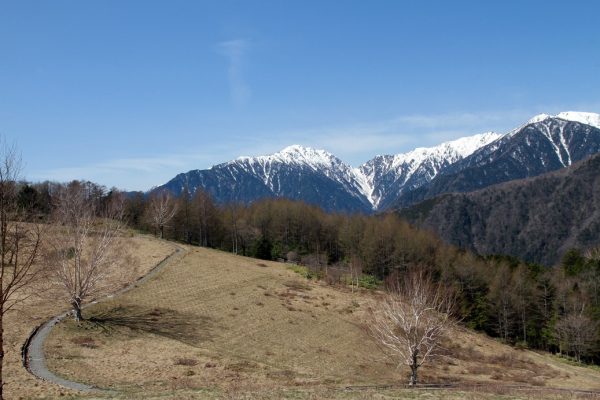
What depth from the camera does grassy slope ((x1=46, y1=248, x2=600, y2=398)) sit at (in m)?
33.4

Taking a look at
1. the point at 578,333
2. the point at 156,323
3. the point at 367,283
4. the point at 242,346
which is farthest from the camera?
the point at 367,283

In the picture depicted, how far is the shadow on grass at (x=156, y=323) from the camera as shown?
151ft

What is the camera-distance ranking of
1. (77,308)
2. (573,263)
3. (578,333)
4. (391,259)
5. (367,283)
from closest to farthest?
(77,308) → (578,333) → (367,283) → (391,259) → (573,263)

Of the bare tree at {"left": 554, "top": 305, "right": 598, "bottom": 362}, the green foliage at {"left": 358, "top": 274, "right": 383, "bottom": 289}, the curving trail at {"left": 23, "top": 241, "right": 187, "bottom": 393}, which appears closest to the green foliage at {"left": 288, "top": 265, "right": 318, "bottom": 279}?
the green foliage at {"left": 358, "top": 274, "right": 383, "bottom": 289}

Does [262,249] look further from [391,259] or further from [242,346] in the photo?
[242,346]

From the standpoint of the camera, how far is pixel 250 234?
13425 cm

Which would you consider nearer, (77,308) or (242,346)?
(77,308)

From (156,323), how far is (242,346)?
378 inches

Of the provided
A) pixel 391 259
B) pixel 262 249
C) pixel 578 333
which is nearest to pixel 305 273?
pixel 262 249

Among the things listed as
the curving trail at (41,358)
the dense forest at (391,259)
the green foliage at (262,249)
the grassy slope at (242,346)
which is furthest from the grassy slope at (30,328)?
the green foliage at (262,249)

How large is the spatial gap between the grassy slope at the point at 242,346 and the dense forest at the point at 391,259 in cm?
1565

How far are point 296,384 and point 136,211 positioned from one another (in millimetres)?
113920

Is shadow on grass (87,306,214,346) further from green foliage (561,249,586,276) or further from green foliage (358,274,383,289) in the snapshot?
green foliage (561,249,586,276)

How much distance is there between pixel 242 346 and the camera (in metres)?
47.5
